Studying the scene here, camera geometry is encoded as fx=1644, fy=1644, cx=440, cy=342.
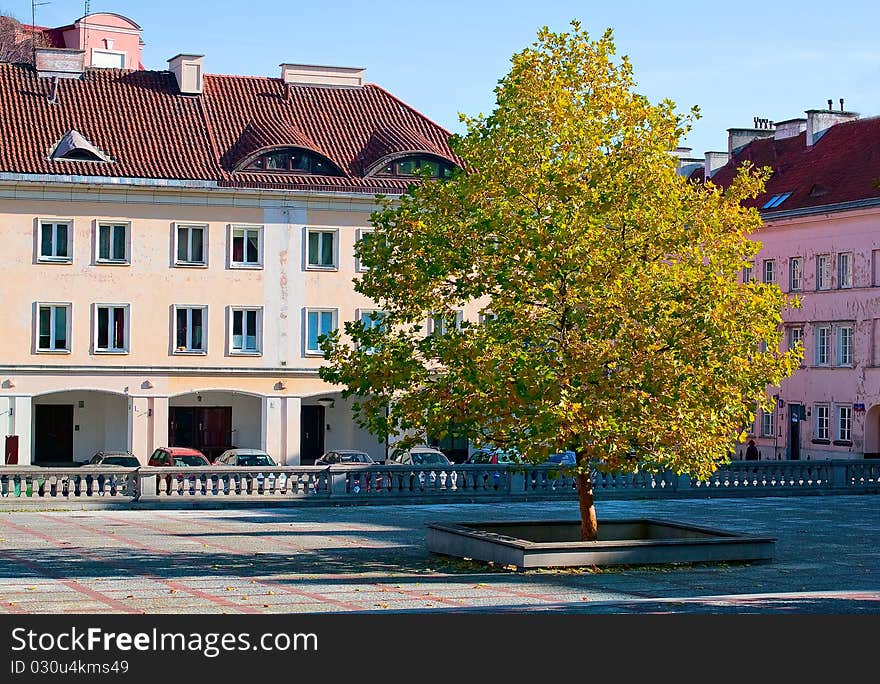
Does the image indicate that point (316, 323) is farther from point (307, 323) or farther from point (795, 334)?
point (795, 334)

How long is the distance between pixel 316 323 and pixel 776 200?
24157 mm

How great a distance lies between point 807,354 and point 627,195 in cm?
4830

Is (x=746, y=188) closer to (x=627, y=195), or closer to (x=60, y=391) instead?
(x=627, y=195)

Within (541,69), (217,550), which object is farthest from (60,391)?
(541,69)

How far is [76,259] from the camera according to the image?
58688 mm

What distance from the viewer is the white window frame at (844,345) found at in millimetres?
69000

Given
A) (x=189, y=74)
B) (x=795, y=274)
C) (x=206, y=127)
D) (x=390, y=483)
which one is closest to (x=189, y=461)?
(x=390, y=483)

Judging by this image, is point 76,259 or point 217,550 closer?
point 217,550

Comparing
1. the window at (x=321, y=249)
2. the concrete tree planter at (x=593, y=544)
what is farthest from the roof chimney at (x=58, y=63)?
the concrete tree planter at (x=593, y=544)

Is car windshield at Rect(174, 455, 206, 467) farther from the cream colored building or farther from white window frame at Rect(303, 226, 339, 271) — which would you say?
white window frame at Rect(303, 226, 339, 271)

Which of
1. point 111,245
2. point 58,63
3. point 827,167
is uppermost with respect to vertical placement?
point 58,63

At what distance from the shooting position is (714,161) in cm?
8238

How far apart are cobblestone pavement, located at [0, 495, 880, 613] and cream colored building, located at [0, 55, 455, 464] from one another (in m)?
22.1

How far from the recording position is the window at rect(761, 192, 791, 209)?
73.7m
